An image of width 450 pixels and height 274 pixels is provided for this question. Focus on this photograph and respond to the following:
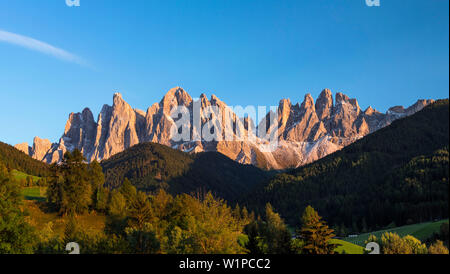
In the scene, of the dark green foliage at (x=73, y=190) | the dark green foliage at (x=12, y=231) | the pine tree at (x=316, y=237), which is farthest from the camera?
the dark green foliage at (x=73, y=190)

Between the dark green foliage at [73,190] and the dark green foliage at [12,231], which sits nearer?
the dark green foliage at [12,231]

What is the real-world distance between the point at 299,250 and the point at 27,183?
126 metres

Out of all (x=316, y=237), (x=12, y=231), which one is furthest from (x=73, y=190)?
(x=316, y=237)

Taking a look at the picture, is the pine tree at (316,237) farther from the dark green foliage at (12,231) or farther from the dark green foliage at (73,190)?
the dark green foliage at (73,190)

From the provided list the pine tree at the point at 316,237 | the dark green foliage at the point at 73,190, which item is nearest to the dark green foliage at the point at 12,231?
the pine tree at the point at 316,237

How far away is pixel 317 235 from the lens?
156ft

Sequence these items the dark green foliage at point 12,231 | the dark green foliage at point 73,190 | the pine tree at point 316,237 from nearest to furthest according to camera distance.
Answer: the dark green foliage at point 12,231 < the pine tree at point 316,237 < the dark green foliage at point 73,190

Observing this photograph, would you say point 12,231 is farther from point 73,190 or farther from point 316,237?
point 73,190

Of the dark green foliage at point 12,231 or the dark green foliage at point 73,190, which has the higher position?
the dark green foliage at point 73,190

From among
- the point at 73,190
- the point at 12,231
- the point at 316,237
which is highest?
Result: the point at 73,190

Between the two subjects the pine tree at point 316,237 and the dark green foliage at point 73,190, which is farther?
the dark green foliage at point 73,190

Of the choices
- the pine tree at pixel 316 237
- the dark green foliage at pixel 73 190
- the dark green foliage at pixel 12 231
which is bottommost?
the pine tree at pixel 316 237
